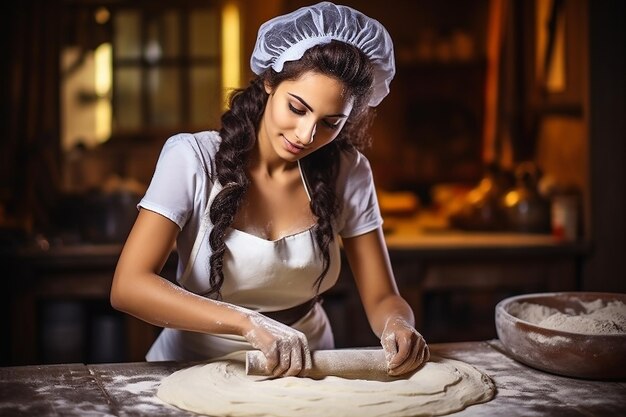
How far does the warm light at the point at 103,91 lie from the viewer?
7438 mm

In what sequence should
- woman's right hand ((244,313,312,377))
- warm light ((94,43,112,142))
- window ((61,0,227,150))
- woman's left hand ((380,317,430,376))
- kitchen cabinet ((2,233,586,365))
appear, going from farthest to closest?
warm light ((94,43,112,142))
window ((61,0,227,150))
kitchen cabinet ((2,233,586,365))
woman's left hand ((380,317,430,376))
woman's right hand ((244,313,312,377))

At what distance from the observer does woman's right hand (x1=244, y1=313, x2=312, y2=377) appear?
200 cm

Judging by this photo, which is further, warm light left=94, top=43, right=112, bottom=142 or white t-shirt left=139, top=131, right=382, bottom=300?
warm light left=94, top=43, right=112, bottom=142

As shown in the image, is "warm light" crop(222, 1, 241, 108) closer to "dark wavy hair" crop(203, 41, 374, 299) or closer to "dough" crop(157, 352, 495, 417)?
"dark wavy hair" crop(203, 41, 374, 299)

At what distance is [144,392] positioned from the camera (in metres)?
1.99

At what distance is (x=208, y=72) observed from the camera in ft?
24.5

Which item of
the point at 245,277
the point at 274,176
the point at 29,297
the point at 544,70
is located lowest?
the point at 29,297

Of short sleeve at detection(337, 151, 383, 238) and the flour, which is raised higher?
short sleeve at detection(337, 151, 383, 238)

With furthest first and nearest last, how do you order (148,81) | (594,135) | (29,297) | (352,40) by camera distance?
(148,81) < (594,135) < (29,297) < (352,40)

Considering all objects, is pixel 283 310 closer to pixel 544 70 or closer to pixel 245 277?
pixel 245 277

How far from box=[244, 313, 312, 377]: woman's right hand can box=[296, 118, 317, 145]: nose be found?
0.49 m

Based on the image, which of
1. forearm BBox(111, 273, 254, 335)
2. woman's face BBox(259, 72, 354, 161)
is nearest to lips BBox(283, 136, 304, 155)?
woman's face BBox(259, 72, 354, 161)

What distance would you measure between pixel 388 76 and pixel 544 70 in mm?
2970

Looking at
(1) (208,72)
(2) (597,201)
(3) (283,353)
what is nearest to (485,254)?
(2) (597,201)
